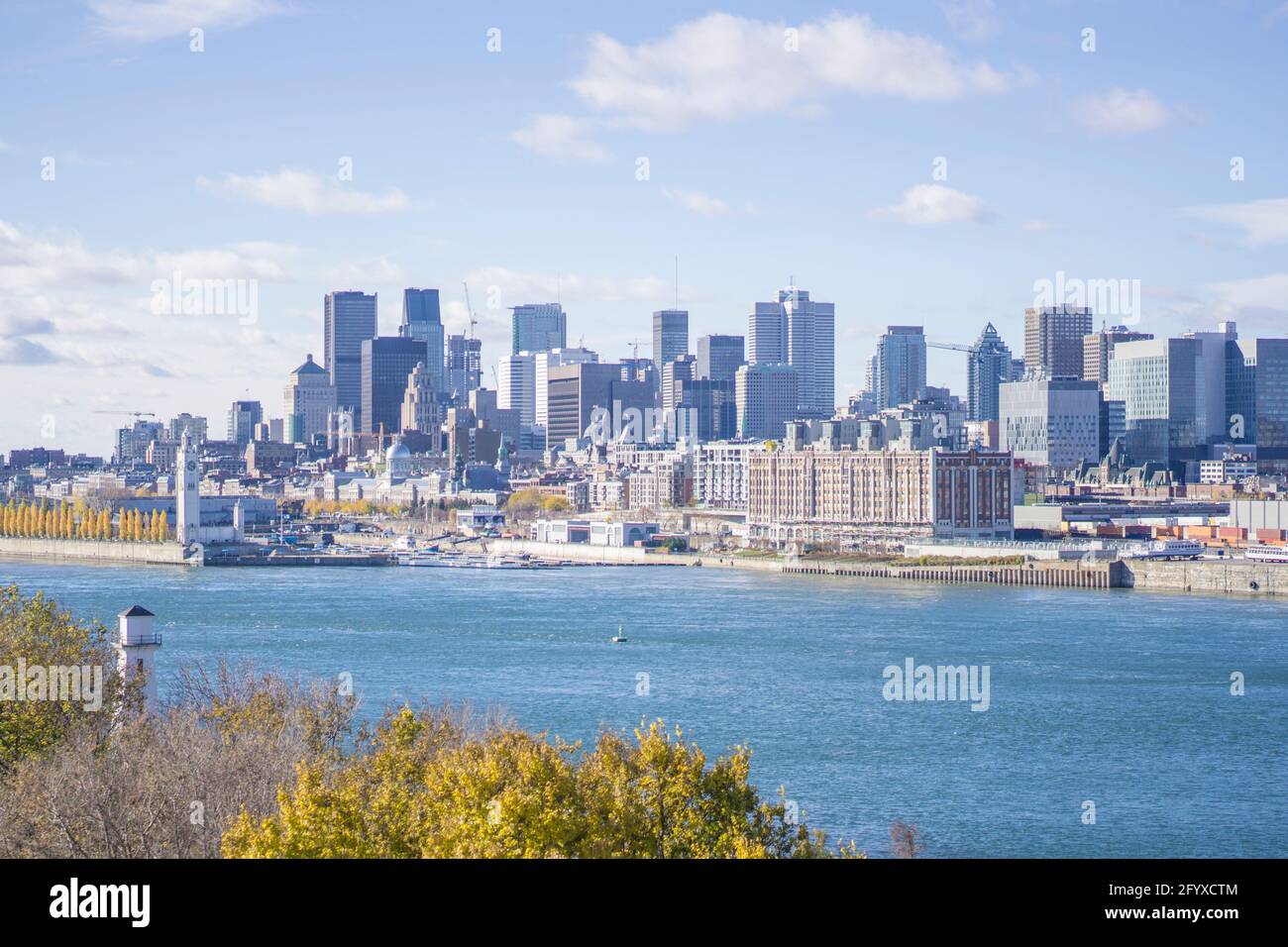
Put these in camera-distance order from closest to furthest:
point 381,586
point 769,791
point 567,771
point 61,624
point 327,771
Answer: point 567,771, point 327,771, point 61,624, point 769,791, point 381,586

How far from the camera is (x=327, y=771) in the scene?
10562 mm

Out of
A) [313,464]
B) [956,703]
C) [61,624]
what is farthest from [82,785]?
[313,464]

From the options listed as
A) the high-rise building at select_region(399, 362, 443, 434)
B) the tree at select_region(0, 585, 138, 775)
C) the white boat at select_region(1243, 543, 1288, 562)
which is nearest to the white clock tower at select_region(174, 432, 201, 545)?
the white boat at select_region(1243, 543, 1288, 562)

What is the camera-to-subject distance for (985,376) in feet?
439

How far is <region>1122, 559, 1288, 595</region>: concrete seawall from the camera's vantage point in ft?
137

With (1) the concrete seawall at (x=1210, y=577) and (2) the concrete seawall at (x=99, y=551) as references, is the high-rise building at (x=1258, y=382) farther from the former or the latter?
(2) the concrete seawall at (x=99, y=551)

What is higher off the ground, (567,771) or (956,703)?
(567,771)

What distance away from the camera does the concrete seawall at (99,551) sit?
202ft

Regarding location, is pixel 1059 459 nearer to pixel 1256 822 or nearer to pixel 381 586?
pixel 381 586

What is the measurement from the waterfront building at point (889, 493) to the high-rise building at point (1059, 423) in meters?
33.3

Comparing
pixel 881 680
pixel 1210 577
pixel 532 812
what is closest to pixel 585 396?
pixel 1210 577

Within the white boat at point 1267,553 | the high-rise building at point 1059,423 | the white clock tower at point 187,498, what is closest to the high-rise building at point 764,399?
the high-rise building at point 1059,423

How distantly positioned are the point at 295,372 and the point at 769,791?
154 m

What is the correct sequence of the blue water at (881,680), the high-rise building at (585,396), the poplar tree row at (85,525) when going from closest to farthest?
1. the blue water at (881,680)
2. the poplar tree row at (85,525)
3. the high-rise building at (585,396)
